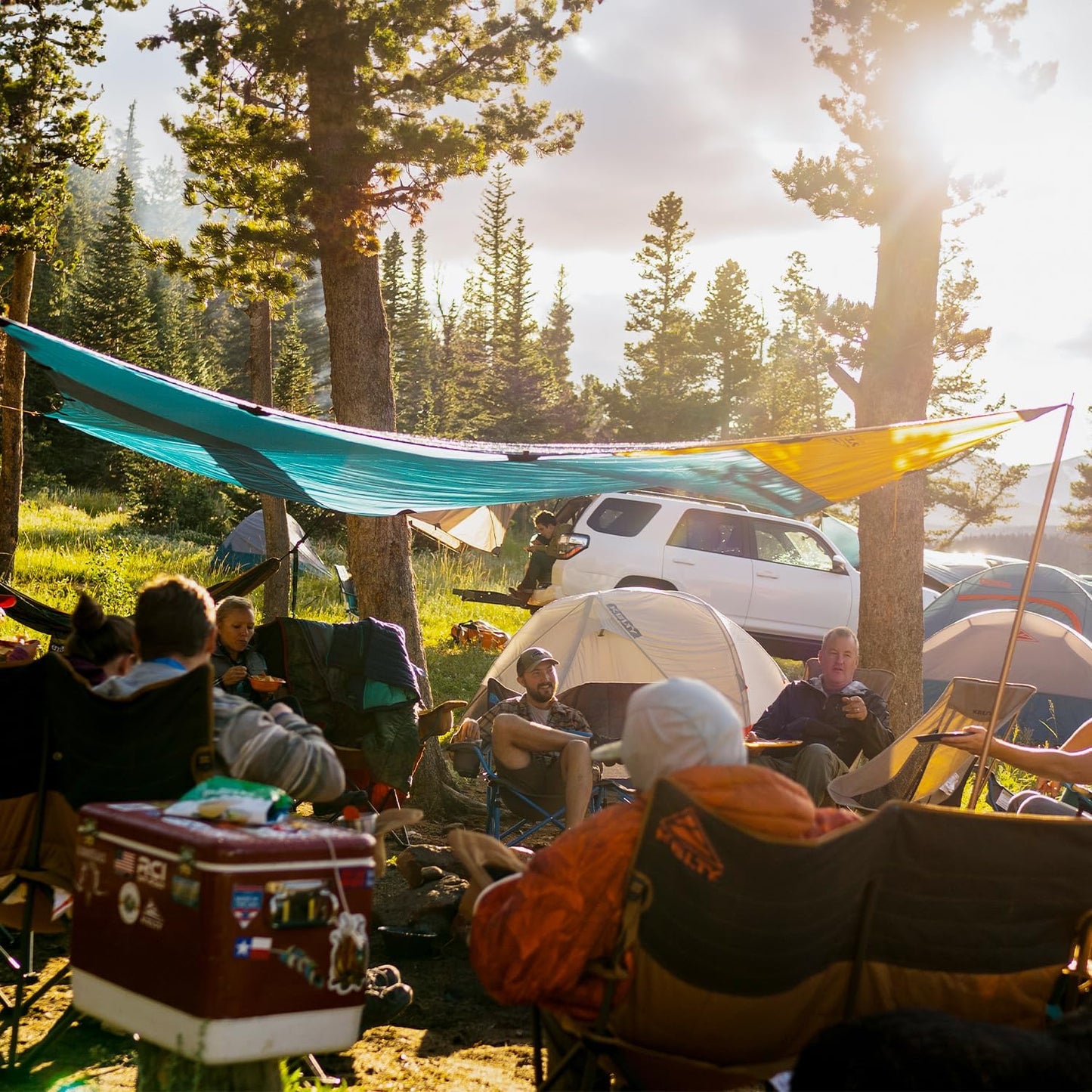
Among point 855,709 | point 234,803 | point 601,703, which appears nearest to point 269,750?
point 234,803

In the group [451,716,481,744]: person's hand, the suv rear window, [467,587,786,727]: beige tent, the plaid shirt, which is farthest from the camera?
the suv rear window

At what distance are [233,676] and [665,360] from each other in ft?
104

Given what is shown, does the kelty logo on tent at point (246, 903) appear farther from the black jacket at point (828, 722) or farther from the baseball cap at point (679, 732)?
the black jacket at point (828, 722)

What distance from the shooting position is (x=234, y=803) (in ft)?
7.41

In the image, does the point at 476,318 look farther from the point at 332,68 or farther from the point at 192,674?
the point at 192,674

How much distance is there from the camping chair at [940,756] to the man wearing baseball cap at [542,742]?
3.78ft

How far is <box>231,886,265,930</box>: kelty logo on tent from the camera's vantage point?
2.09 metres

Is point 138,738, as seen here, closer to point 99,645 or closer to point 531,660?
point 99,645

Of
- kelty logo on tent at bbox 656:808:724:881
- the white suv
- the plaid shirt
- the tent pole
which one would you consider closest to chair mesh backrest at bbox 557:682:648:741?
the plaid shirt

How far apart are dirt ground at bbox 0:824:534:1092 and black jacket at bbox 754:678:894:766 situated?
2.12 metres

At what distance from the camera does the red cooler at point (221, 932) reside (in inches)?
81.9

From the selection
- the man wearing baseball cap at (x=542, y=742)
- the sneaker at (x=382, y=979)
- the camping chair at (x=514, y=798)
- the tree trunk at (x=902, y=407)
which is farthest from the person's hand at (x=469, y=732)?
the tree trunk at (x=902, y=407)

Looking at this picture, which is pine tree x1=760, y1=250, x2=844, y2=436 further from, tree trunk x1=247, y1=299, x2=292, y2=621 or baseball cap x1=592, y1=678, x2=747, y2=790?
baseball cap x1=592, y1=678, x2=747, y2=790

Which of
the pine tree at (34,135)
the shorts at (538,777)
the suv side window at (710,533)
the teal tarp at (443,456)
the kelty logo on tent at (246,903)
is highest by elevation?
the pine tree at (34,135)
